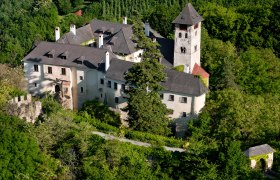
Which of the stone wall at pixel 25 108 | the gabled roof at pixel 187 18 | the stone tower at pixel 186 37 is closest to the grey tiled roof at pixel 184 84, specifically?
the stone tower at pixel 186 37

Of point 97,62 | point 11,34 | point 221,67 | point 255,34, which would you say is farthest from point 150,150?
point 11,34

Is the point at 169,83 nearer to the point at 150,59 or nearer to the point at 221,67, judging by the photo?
the point at 150,59

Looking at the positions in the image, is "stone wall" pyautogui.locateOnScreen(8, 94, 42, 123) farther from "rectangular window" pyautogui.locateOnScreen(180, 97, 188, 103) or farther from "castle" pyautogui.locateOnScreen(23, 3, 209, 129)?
"rectangular window" pyautogui.locateOnScreen(180, 97, 188, 103)

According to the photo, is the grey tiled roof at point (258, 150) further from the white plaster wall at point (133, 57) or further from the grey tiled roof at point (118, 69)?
the white plaster wall at point (133, 57)

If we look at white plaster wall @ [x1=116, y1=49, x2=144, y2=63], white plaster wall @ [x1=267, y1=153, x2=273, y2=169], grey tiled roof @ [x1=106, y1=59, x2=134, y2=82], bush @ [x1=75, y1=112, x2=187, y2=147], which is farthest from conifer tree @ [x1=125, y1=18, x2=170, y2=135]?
white plaster wall @ [x1=267, y1=153, x2=273, y2=169]

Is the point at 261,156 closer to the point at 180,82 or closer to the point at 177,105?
the point at 177,105
